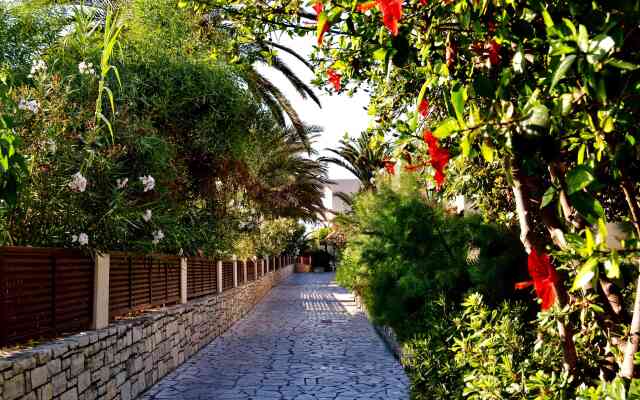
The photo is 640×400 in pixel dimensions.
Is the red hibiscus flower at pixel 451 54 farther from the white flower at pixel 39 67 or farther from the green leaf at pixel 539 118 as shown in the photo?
the white flower at pixel 39 67

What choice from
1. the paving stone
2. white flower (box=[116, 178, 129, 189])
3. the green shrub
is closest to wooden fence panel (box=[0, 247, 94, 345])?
the paving stone

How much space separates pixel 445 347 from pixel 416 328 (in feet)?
5.32

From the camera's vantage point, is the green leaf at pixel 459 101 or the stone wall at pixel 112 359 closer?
the green leaf at pixel 459 101

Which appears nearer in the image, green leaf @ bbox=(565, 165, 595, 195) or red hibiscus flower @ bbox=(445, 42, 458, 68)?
green leaf @ bbox=(565, 165, 595, 195)

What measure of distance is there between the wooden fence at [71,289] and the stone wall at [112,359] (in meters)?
0.17

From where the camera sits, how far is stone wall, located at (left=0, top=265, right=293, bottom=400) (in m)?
4.21

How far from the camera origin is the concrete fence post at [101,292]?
19.5 feet

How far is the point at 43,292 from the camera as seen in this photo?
5.01m

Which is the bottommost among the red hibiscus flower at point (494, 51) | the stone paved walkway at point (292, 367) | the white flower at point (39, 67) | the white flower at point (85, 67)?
the stone paved walkway at point (292, 367)

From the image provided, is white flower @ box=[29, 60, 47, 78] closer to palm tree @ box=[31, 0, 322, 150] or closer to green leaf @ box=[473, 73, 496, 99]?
palm tree @ box=[31, 0, 322, 150]

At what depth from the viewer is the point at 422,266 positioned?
705cm

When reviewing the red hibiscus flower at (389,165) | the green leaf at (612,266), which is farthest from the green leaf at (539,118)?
the red hibiscus flower at (389,165)

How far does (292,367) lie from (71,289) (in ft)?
12.3

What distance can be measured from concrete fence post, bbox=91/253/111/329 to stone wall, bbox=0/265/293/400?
→ 0.12 m
